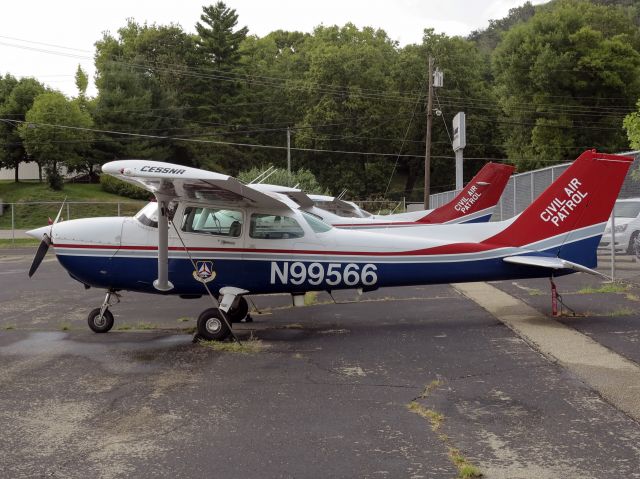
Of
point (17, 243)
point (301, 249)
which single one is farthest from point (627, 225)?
point (17, 243)

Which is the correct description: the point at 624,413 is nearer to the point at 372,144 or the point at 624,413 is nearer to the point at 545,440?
the point at 545,440

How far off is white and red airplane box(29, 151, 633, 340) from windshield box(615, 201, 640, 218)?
6.14m

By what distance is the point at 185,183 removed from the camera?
8.87 m

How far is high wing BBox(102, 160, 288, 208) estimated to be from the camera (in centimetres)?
784

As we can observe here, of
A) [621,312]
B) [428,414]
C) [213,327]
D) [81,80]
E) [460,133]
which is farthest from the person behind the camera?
[81,80]

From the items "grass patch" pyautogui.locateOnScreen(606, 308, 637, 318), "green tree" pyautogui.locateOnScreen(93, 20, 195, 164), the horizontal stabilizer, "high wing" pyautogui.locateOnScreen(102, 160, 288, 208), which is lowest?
"grass patch" pyautogui.locateOnScreen(606, 308, 637, 318)

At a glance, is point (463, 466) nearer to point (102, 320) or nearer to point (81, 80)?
point (102, 320)

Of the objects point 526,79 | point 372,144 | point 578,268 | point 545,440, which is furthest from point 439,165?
point 545,440

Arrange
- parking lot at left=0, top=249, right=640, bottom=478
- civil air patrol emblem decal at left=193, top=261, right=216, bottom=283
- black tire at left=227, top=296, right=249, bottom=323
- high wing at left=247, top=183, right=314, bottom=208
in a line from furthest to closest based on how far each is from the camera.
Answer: high wing at left=247, top=183, right=314, bottom=208, black tire at left=227, top=296, right=249, bottom=323, civil air patrol emblem decal at left=193, top=261, right=216, bottom=283, parking lot at left=0, top=249, right=640, bottom=478

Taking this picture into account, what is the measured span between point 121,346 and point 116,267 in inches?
47.8

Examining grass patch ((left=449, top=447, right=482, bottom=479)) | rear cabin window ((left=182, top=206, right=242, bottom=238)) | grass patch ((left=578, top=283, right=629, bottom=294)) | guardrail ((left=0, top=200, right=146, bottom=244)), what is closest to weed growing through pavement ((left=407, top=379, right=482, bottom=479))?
grass patch ((left=449, top=447, right=482, bottom=479))

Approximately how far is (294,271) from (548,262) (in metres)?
3.49

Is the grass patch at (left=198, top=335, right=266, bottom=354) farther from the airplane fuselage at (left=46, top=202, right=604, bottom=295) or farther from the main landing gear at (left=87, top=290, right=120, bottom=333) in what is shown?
the main landing gear at (left=87, top=290, right=120, bottom=333)

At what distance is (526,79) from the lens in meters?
55.2
